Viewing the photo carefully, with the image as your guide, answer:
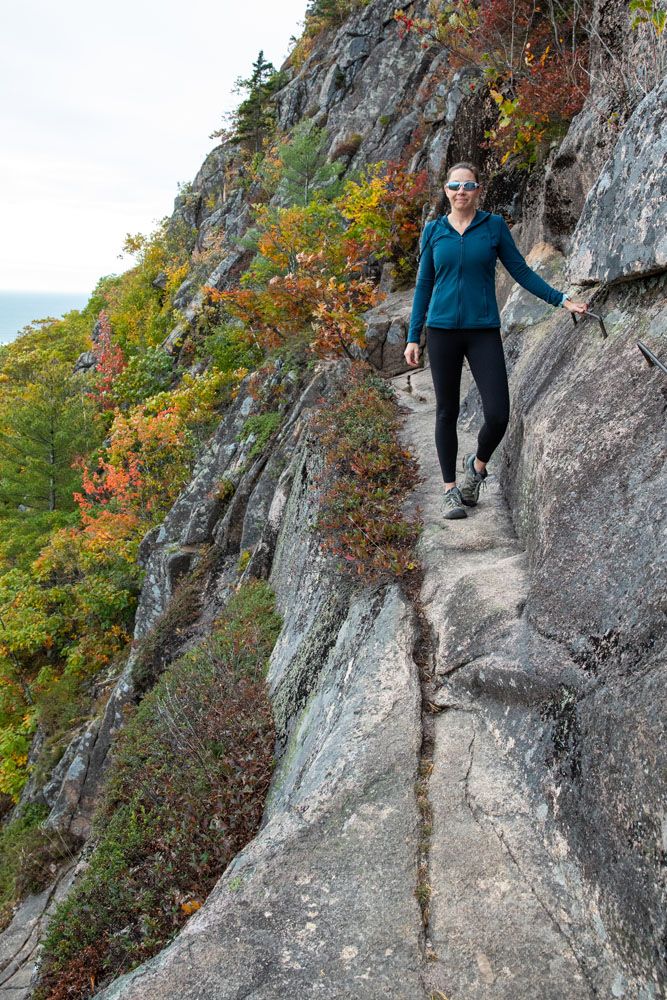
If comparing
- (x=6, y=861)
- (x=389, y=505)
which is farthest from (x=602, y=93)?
(x=6, y=861)

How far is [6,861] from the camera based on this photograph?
1043cm

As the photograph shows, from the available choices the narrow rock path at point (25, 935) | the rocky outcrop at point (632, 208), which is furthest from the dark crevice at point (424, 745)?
the narrow rock path at point (25, 935)

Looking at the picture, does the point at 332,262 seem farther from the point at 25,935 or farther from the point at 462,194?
the point at 25,935

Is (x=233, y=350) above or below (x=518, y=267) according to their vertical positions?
above

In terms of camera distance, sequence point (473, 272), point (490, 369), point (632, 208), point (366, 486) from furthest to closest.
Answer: point (366, 486) → point (490, 369) → point (473, 272) → point (632, 208)

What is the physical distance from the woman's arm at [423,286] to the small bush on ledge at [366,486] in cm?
158

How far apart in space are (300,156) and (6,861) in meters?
17.8

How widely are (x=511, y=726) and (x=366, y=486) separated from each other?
10.3ft

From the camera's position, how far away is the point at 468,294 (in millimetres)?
4051

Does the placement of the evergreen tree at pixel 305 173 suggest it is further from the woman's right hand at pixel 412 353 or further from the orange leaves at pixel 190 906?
the orange leaves at pixel 190 906

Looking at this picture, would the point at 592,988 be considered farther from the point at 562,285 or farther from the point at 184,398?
the point at 184,398

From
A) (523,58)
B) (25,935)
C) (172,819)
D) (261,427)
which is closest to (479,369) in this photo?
(172,819)

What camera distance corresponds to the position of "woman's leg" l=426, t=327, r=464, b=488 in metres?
4.21

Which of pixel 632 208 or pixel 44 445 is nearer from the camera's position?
pixel 632 208
